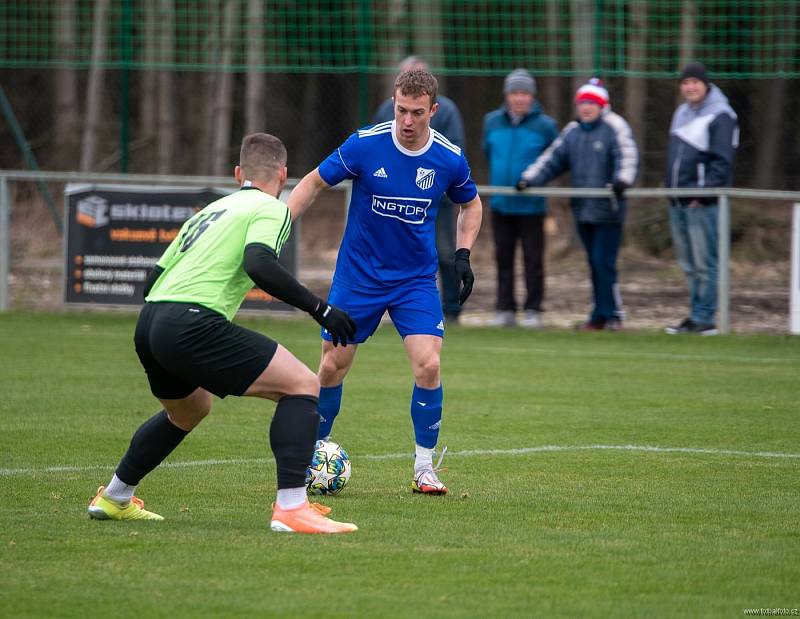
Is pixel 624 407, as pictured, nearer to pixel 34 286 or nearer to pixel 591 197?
pixel 591 197

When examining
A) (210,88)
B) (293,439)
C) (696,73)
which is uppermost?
(210,88)

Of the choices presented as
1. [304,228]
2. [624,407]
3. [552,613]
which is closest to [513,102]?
[304,228]

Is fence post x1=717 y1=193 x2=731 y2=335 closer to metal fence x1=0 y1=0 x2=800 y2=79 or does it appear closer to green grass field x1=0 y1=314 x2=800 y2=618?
green grass field x1=0 y1=314 x2=800 y2=618

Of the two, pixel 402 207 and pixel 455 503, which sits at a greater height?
pixel 402 207

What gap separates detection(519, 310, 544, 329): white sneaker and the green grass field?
9.57 ft

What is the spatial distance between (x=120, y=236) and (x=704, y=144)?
6.27 m

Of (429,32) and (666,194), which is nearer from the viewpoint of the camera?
(666,194)

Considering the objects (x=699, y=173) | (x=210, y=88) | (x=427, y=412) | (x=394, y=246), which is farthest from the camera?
(x=210, y=88)

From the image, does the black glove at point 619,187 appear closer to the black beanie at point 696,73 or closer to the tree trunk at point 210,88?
the black beanie at point 696,73

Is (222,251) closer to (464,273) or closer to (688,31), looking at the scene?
(464,273)

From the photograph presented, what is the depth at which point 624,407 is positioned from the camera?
33.3 ft

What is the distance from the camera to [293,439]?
5.88 metres

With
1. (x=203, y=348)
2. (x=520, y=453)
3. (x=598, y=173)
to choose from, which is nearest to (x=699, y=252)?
(x=598, y=173)

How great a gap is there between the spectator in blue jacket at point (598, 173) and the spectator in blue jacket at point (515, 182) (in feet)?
0.70
